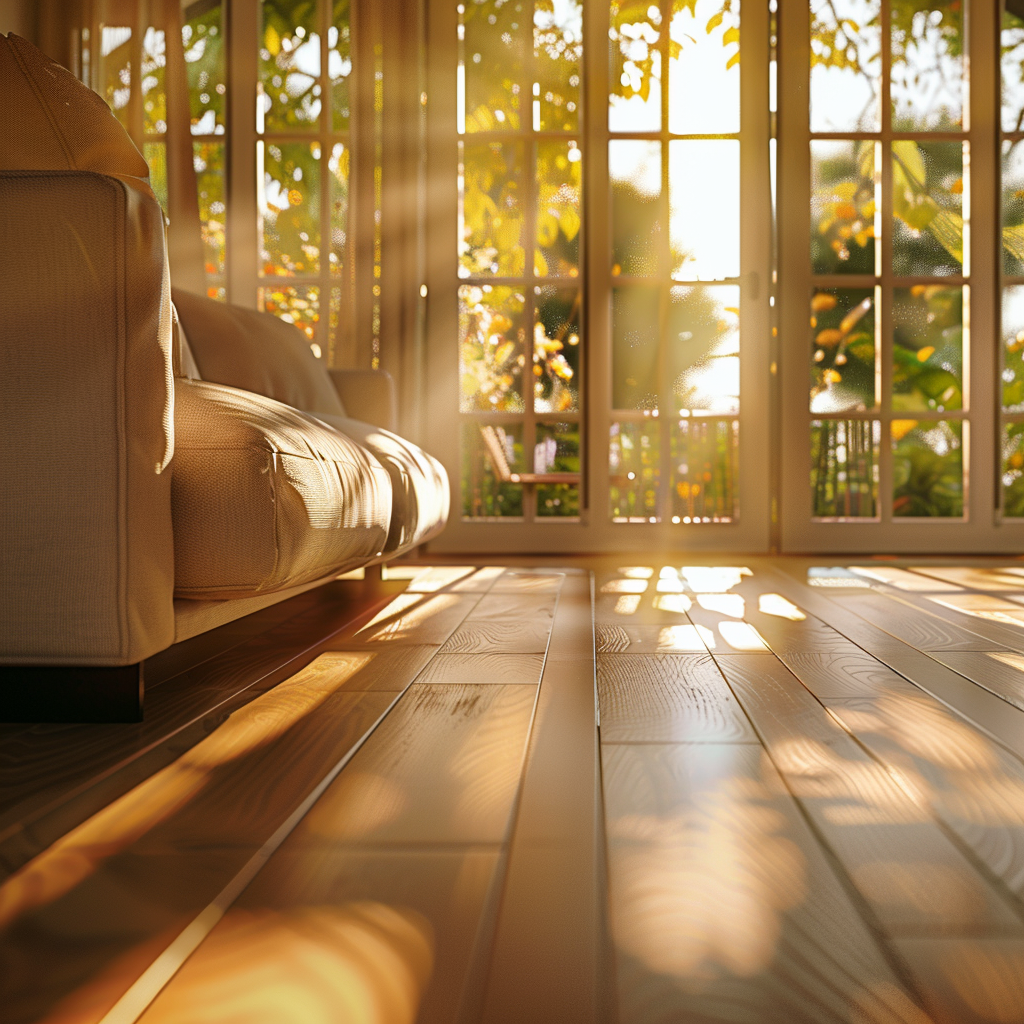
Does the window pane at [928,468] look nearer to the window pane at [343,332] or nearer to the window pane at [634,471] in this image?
the window pane at [634,471]

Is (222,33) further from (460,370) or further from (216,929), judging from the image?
(216,929)

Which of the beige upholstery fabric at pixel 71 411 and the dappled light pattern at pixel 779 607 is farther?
the dappled light pattern at pixel 779 607

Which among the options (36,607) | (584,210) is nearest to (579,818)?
(36,607)

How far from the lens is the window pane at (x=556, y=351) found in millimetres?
3475

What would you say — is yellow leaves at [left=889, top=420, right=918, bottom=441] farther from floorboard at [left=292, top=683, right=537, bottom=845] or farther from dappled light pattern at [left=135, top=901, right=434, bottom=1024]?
dappled light pattern at [left=135, top=901, right=434, bottom=1024]

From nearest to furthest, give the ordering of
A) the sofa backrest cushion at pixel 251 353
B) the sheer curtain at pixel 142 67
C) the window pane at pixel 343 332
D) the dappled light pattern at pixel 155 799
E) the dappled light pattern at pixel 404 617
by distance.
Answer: the dappled light pattern at pixel 155 799
the dappled light pattern at pixel 404 617
the sofa backrest cushion at pixel 251 353
the window pane at pixel 343 332
the sheer curtain at pixel 142 67

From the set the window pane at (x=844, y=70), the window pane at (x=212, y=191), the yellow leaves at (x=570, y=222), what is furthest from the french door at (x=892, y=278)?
the window pane at (x=212, y=191)

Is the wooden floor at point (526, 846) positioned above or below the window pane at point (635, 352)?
below

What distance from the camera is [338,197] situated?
3.47 meters

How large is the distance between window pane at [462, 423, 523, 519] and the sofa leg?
2.56m

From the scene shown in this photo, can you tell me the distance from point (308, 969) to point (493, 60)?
366cm

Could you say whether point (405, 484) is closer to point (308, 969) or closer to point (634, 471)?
point (308, 969)

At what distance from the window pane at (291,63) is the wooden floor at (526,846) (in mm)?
2918

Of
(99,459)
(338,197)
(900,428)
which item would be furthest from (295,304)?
(99,459)
